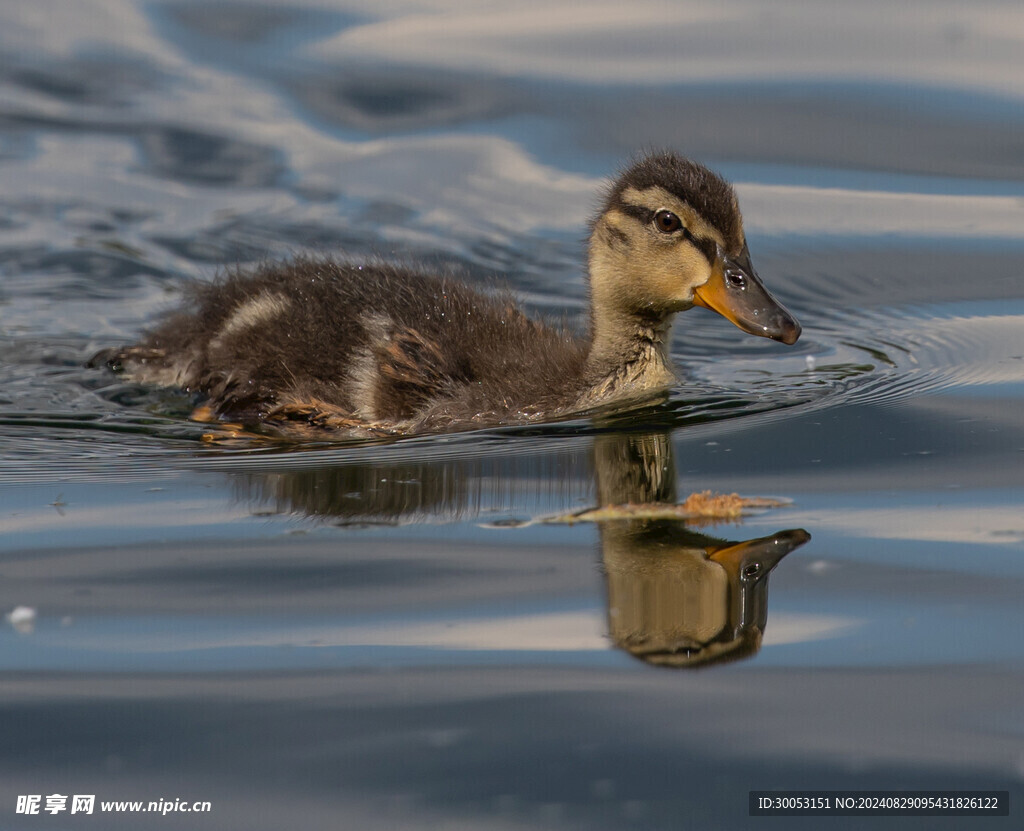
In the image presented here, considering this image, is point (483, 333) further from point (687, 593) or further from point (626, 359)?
point (687, 593)

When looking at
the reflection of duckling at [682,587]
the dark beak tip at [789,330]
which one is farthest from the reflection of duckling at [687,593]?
the dark beak tip at [789,330]

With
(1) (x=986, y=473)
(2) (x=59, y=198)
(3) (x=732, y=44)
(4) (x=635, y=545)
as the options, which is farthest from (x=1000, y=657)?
(3) (x=732, y=44)

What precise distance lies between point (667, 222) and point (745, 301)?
0.35m

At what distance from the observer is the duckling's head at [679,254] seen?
485cm

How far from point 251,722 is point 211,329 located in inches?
106

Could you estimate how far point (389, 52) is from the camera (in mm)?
9461

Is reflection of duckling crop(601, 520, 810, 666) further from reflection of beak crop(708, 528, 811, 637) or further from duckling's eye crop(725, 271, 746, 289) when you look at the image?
duckling's eye crop(725, 271, 746, 289)

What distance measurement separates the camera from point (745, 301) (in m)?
4.85

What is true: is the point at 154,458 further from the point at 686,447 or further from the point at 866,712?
the point at 866,712

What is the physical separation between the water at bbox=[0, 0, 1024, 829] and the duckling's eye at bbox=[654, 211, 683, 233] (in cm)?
57

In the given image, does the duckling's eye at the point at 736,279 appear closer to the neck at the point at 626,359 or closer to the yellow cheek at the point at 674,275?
the yellow cheek at the point at 674,275

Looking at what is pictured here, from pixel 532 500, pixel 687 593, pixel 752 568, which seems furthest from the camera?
pixel 532 500

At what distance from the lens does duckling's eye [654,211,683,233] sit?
490cm

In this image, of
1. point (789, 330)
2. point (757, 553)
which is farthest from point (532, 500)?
point (789, 330)
